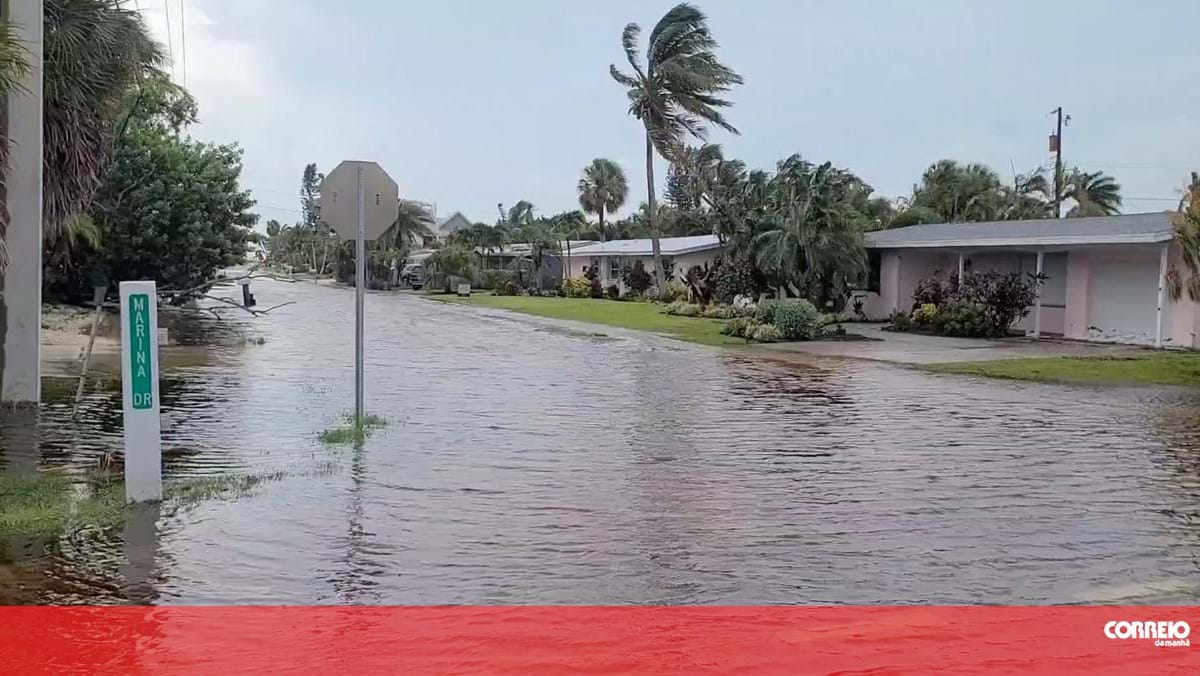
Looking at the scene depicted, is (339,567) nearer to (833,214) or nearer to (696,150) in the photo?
(833,214)

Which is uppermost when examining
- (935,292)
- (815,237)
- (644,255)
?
(644,255)

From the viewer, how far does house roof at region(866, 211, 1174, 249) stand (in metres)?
25.4

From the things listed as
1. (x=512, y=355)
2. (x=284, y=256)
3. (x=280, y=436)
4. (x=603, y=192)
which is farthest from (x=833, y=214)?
(x=284, y=256)

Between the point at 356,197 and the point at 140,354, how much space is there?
4.00m

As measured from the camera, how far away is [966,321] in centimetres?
2875

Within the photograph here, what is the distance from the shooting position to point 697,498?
9000 millimetres

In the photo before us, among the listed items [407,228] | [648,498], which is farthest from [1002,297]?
[407,228]

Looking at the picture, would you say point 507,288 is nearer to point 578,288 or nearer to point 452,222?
point 578,288

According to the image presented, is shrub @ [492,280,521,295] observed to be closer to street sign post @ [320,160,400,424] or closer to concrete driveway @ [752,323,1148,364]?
concrete driveway @ [752,323,1148,364]

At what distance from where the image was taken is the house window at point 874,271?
34812mm

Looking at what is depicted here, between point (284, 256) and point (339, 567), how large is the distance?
14427cm

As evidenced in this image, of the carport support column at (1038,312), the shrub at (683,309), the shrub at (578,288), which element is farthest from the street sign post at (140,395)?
the shrub at (578,288)

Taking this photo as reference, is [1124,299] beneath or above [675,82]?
beneath

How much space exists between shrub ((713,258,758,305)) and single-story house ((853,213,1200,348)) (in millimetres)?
4023
